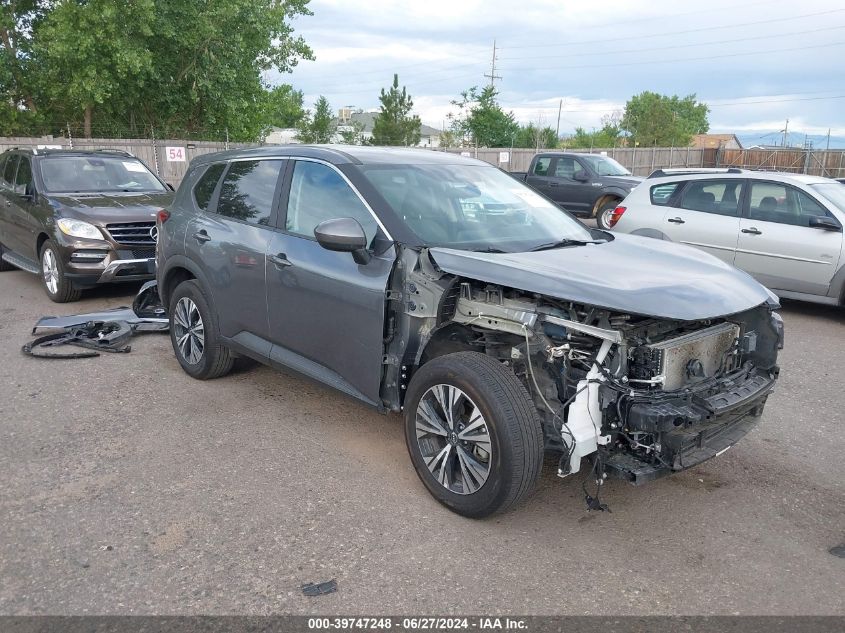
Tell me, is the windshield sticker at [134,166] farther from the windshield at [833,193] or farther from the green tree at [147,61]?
the green tree at [147,61]

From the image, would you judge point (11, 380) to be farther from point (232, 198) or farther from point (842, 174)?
point (842, 174)

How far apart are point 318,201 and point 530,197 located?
1541mm

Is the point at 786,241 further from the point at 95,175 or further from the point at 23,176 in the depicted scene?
the point at 23,176

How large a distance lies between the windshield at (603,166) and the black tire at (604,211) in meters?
0.83

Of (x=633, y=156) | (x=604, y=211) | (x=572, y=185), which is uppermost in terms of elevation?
(x=633, y=156)

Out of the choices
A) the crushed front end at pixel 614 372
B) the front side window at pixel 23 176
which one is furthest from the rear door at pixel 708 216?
the front side window at pixel 23 176

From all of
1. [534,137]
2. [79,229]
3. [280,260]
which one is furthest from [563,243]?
[534,137]

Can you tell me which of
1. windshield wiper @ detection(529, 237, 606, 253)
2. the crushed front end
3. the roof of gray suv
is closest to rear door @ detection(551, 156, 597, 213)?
the roof of gray suv

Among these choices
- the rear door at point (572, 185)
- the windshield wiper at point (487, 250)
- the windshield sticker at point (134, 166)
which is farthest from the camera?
the rear door at point (572, 185)

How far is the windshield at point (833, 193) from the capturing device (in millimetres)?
8242

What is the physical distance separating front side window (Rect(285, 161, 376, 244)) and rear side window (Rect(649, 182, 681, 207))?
6.27 meters

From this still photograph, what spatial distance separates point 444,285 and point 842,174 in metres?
36.1

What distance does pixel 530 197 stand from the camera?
16.9 ft

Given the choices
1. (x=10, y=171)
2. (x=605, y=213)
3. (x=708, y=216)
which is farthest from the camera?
(x=605, y=213)
